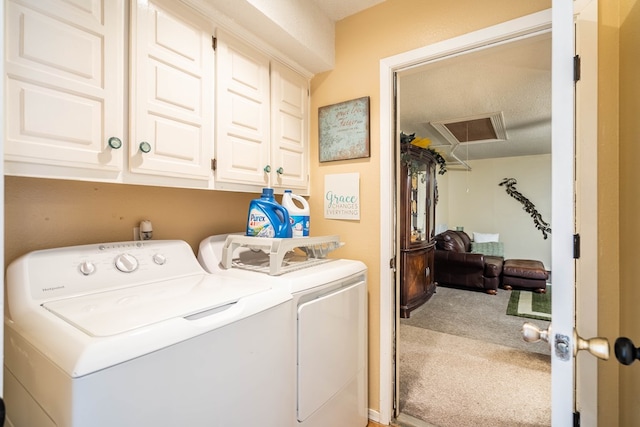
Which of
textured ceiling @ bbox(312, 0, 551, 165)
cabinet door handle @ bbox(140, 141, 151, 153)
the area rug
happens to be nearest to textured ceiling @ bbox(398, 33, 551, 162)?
textured ceiling @ bbox(312, 0, 551, 165)

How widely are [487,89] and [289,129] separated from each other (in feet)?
7.05

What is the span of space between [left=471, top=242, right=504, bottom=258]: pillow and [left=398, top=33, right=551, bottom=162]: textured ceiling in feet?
7.41

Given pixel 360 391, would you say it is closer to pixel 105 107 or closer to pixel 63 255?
pixel 63 255

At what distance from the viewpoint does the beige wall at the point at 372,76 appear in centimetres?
159

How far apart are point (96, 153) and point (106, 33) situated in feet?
1.37

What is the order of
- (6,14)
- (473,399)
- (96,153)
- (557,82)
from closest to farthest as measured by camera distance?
(557,82), (6,14), (96,153), (473,399)

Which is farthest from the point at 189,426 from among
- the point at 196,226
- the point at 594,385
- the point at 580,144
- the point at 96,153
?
the point at 580,144

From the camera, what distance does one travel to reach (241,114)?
1.52 metres

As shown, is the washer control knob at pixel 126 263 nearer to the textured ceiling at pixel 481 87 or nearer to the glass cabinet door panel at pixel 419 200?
the textured ceiling at pixel 481 87

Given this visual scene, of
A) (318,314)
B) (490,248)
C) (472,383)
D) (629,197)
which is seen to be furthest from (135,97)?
(490,248)

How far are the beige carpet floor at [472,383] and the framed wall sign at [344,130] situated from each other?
5.47ft

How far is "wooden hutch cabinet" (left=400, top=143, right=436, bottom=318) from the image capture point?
137 inches

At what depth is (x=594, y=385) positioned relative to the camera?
1151 millimetres

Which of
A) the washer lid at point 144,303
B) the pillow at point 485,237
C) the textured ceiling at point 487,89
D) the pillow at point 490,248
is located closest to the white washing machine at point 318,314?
the washer lid at point 144,303
